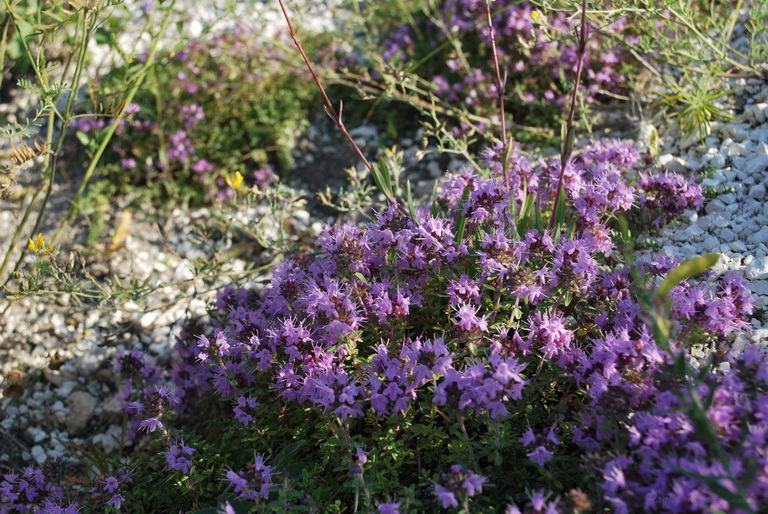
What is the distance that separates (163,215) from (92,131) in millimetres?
785

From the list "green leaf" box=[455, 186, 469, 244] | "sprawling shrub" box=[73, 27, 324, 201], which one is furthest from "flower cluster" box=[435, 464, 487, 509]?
"sprawling shrub" box=[73, 27, 324, 201]

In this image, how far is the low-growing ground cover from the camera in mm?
1893

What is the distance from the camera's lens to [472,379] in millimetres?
2018

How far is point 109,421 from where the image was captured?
11.3 ft

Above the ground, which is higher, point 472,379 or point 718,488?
point 718,488

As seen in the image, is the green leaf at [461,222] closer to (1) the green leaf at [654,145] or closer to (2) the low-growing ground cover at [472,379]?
(2) the low-growing ground cover at [472,379]

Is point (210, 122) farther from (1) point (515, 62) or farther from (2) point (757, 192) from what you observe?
(2) point (757, 192)

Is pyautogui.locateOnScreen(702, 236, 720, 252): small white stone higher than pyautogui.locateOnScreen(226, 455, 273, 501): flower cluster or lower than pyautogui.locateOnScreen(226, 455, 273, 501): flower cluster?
higher

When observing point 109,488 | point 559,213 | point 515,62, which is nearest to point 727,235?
point 559,213

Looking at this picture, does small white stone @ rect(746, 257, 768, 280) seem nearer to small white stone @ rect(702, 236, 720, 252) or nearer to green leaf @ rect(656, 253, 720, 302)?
small white stone @ rect(702, 236, 720, 252)

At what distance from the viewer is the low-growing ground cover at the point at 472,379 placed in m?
1.89

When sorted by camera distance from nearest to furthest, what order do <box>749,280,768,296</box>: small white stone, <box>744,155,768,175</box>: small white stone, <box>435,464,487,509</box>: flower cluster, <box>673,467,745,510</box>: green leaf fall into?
<box>673,467,745,510</box>: green leaf → <box>435,464,487,509</box>: flower cluster → <box>749,280,768,296</box>: small white stone → <box>744,155,768,175</box>: small white stone

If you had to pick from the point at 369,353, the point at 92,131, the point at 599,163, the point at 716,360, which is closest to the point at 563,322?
the point at 716,360

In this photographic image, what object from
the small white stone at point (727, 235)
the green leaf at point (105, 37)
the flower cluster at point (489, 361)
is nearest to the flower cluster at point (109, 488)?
the flower cluster at point (489, 361)
